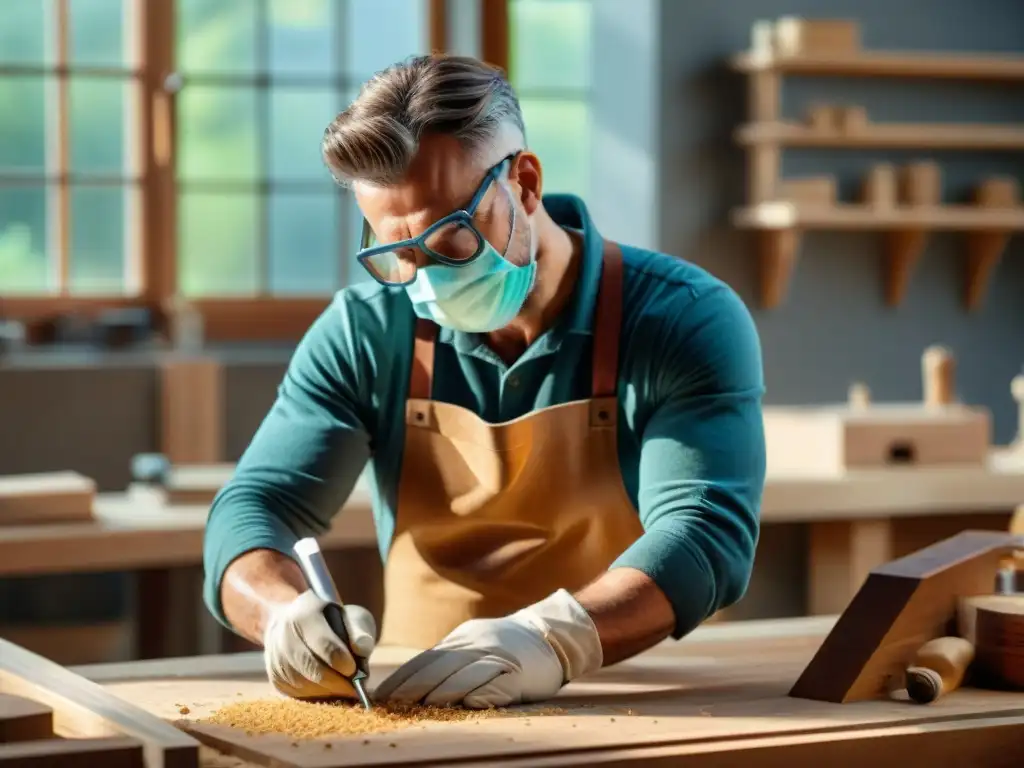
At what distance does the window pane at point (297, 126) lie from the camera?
5484 mm

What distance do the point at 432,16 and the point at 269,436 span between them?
11.4 ft

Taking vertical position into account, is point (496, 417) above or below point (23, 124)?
below

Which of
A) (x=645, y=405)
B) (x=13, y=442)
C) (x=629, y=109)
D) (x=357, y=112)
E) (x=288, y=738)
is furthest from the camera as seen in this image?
(x=629, y=109)

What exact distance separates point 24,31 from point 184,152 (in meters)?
0.60

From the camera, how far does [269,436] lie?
2.37m

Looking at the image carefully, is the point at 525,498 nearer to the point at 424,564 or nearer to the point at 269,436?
the point at 424,564

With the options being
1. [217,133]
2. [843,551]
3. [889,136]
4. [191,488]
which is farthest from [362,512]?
[889,136]

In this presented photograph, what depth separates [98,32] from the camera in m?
5.28

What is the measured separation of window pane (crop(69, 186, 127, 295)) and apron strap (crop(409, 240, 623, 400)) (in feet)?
10.3

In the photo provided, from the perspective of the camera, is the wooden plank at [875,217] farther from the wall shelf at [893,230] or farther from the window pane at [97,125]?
the window pane at [97,125]

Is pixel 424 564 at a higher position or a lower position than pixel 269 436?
lower

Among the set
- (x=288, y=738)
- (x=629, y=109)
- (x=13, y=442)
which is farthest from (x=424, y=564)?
(x=629, y=109)

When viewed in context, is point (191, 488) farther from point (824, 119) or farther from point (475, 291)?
point (824, 119)

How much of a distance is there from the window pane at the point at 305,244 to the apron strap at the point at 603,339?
3.18 m
